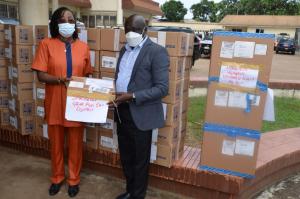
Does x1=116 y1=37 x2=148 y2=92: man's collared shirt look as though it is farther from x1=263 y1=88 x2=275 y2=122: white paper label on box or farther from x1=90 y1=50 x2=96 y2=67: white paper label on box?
x1=263 y1=88 x2=275 y2=122: white paper label on box

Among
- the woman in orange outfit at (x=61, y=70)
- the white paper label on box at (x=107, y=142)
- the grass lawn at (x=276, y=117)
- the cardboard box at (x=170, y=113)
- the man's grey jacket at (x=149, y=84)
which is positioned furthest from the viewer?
the grass lawn at (x=276, y=117)

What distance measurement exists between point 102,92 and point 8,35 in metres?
1.64

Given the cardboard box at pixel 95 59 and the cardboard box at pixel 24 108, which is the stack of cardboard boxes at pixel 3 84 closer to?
the cardboard box at pixel 24 108

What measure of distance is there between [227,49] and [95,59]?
4.35 feet

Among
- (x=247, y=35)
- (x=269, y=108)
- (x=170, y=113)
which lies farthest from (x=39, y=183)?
(x=247, y=35)

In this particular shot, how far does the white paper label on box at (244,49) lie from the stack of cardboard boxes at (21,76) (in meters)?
2.24

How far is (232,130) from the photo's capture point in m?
2.91

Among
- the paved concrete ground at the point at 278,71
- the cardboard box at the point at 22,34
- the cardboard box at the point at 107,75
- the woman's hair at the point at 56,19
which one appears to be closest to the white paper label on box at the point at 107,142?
the cardboard box at the point at 107,75

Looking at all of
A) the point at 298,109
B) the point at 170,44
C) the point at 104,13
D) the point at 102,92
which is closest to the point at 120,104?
the point at 102,92

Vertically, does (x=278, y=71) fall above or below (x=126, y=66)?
below

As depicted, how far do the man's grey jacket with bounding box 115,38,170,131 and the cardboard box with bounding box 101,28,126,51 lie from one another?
52 centimetres

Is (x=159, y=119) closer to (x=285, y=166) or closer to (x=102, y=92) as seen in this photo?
(x=102, y=92)

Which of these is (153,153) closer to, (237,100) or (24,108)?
(237,100)

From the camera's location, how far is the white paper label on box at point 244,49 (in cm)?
Result: 271
